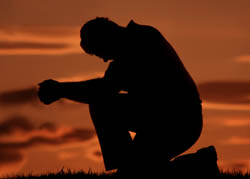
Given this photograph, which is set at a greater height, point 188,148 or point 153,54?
point 153,54

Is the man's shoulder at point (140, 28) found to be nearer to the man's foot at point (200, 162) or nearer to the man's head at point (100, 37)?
the man's head at point (100, 37)

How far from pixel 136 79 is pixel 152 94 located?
0.82 feet

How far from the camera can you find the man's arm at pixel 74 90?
695cm

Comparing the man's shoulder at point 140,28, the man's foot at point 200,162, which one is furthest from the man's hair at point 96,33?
the man's foot at point 200,162

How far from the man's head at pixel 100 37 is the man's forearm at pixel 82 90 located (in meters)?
0.33

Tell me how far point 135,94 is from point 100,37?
0.77 meters

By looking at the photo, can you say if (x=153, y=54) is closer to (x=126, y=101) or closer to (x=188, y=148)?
(x=126, y=101)

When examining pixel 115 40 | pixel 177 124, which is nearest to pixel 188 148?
pixel 177 124

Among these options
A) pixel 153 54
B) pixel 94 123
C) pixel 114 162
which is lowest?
pixel 114 162

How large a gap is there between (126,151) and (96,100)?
0.69 metres

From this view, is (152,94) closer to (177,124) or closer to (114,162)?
(177,124)

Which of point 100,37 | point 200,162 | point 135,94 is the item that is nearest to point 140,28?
point 100,37

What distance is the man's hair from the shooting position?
6961 mm

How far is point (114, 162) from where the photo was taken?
283 inches
